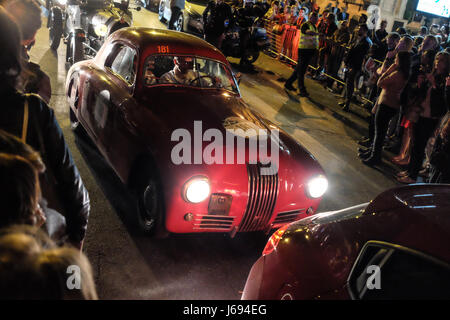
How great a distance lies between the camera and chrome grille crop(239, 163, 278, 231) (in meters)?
3.56

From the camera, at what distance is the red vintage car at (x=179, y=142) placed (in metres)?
3.46

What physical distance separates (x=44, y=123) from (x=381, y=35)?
39.6 ft

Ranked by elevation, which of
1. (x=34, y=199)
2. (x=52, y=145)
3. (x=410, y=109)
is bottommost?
(x=410, y=109)

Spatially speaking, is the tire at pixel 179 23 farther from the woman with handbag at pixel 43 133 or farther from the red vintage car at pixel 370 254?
the woman with handbag at pixel 43 133

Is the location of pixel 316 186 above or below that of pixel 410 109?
below

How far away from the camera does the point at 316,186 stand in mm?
3912

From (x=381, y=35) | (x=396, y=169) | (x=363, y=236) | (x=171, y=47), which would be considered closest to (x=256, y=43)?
A: (x=381, y=35)

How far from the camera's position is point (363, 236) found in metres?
2.06

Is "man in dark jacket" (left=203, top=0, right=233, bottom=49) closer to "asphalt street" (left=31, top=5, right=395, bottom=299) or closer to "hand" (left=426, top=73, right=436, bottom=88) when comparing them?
"asphalt street" (left=31, top=5, right=395, bottom=299)

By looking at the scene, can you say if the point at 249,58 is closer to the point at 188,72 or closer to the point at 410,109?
the point at 410,109

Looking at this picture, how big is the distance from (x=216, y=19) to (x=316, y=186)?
931cm

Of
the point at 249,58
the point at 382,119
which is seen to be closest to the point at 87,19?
the point at 249,58

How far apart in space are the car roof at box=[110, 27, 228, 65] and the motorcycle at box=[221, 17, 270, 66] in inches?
327
